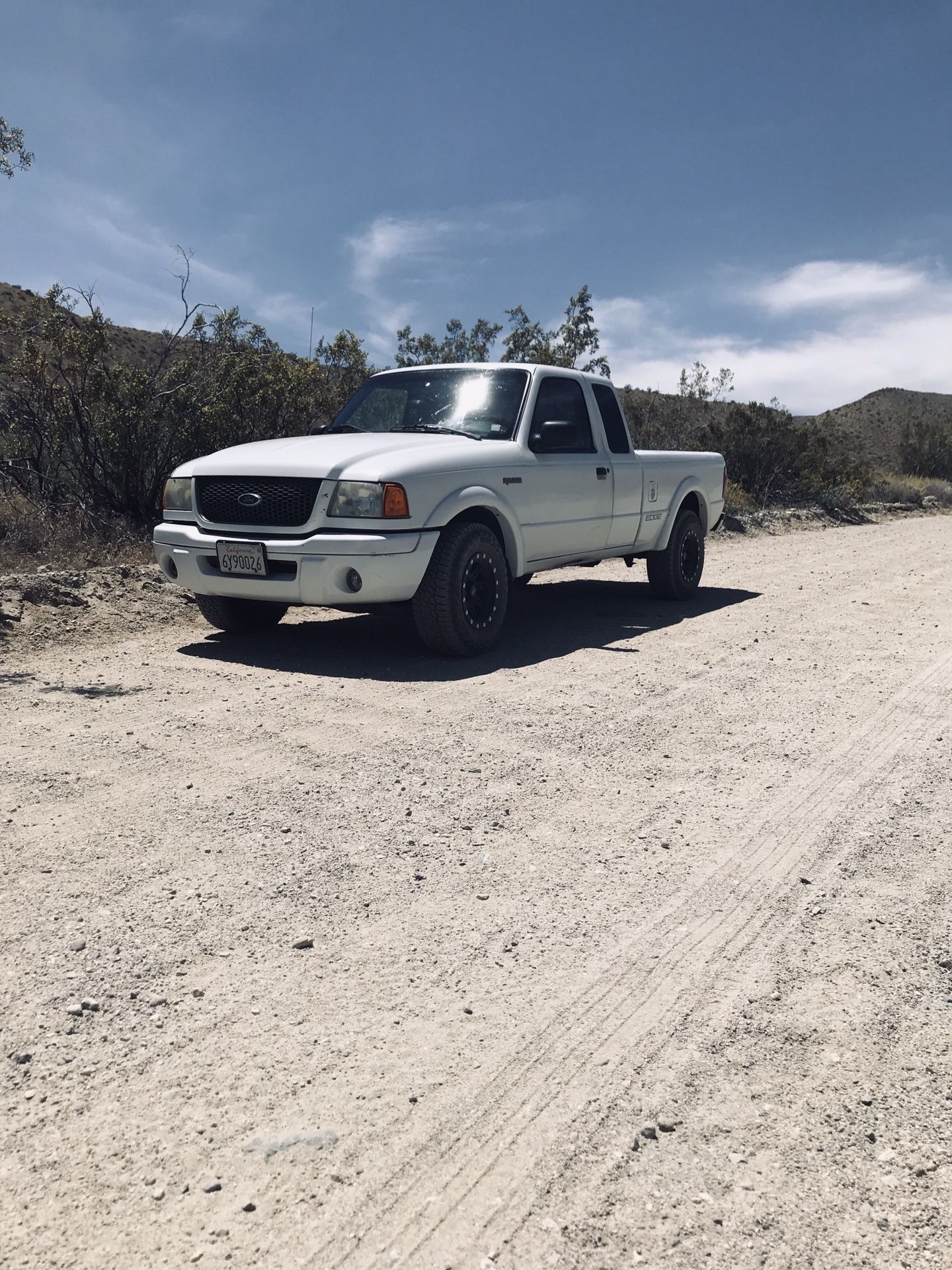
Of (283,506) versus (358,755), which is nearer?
(358,755)

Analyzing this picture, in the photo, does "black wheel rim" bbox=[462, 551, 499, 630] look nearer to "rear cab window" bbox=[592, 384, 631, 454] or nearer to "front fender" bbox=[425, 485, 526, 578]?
"front fender" bbox=[425, 485, 526, 578]

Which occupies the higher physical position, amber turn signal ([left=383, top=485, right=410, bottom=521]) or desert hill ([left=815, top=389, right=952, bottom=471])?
desert hill ([left=815, top=389, right=952, bottom=471])

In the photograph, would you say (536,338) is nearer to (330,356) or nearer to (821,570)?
(330,356)

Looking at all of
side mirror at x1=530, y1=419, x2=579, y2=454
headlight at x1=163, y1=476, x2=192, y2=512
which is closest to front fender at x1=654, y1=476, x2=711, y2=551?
side mirror at x1=530, y1=419, x2=579, y2=454

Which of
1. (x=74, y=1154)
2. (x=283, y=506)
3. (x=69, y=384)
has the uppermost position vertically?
(x=69, y=384)

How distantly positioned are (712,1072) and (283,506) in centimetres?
480

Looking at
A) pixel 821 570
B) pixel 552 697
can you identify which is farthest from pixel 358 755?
pixel 821 570

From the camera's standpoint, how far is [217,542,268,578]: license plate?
638cm

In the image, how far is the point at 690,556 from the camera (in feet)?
31.4

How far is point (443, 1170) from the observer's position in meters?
2.02

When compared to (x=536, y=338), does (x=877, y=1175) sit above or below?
below

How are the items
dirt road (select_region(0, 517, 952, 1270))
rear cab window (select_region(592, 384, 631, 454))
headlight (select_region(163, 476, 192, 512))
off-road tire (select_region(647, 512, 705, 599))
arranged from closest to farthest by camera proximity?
dirt road (select_region(0, 517, 952, 1270)), headlight (select_region(163, 476, 192, 512)), rear cab window (select_region(592, 384, 631, 454)), off-road tire (select_region(647, 512, 705, 599))

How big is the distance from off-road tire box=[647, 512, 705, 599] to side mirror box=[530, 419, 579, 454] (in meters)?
2.12

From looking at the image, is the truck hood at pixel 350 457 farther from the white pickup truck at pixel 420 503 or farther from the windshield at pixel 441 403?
the windshield at pixel 441 403
